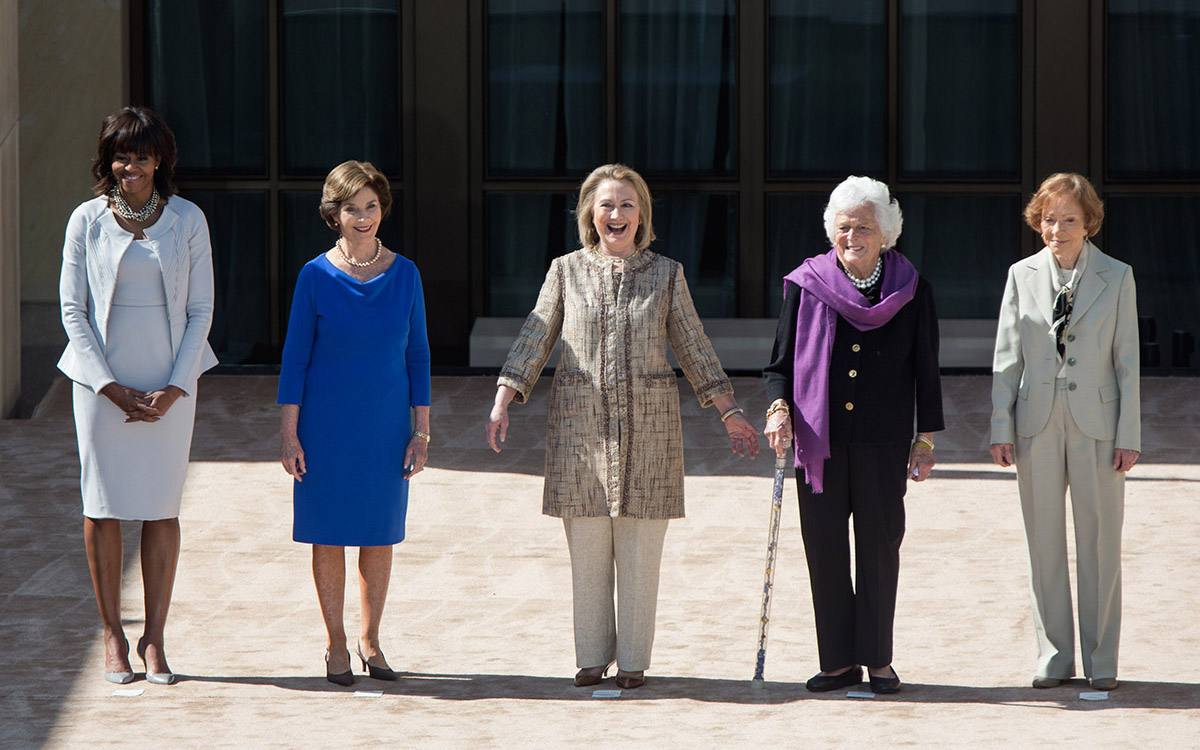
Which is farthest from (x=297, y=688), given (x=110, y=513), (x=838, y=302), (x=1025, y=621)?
(x=1025, y=621)

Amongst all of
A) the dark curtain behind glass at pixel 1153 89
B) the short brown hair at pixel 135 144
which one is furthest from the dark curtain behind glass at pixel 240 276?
the short brown hair at pixel 135 144

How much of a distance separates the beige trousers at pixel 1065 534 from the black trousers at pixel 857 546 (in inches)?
20.0

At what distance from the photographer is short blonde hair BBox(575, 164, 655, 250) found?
5848 millimetres

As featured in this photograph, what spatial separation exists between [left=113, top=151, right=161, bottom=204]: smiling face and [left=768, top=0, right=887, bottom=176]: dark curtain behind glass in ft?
29.9

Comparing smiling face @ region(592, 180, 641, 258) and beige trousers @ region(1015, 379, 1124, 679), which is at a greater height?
smiling face @ region(592, 180, 641, 258)

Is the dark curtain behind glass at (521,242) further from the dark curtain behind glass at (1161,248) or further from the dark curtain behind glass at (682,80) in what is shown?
the dark curtain behind glass at (1161,248)

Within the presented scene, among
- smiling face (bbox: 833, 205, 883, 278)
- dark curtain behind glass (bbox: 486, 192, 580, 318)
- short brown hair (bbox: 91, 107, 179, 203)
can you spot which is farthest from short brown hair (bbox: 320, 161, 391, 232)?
dark curtain behind glass (bbox: 486, 192, 580, 318)

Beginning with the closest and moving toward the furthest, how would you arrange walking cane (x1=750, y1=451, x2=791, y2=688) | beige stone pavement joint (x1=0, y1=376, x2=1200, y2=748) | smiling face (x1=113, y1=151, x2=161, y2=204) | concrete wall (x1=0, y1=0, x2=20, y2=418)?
beige stone pavement joint (x1=0, y1=376, x2=1200, y2=748) < walking cane (x1=750, y1=451, x2=791, y2=688) < smiling face (x1=113, y1=151, x2=161, y2=204) < concrete wall (x1=0, y1=0, x2=20, y2=418)

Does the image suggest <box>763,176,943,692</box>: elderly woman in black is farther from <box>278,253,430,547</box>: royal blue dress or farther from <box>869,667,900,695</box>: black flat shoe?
<box>278,253,430,547</box>: royal blue dress

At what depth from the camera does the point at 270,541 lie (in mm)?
8336

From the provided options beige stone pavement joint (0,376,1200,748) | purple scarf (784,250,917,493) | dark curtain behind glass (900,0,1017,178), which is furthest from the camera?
dark curtain behind glass (900,0,1017,178)

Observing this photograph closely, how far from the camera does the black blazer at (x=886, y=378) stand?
571 cm

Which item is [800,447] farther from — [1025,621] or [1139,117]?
[1139,117]

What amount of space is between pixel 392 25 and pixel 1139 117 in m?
6.41
